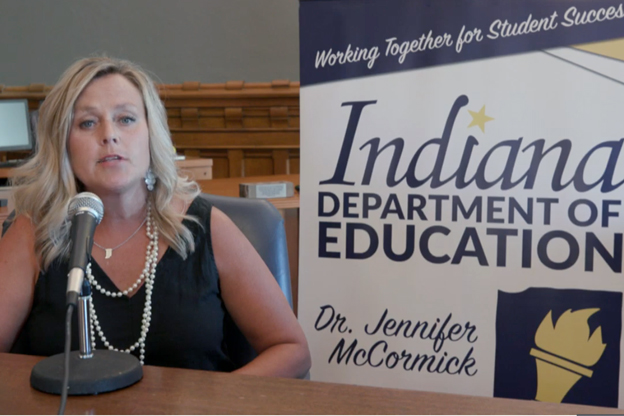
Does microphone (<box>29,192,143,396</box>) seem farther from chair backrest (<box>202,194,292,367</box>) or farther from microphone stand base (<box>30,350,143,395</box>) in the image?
chair backrest (<box>202,194,292,367</box>)

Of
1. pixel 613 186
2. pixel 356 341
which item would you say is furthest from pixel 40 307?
pixel 613 186

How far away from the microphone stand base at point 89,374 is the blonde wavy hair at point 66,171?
44 cm

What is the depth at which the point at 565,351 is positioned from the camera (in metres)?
1.66

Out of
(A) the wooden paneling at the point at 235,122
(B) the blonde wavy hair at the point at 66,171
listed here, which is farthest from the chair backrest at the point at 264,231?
(A) the wooden paneling at the point at 235,122

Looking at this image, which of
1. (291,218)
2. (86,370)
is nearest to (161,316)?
(86,370)

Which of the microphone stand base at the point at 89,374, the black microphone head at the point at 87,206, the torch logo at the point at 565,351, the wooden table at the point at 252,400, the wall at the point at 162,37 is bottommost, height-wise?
the torch logo at the point at 565,351

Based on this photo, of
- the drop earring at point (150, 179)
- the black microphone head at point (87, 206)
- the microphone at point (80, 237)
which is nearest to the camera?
the microphone at point (80, 237)

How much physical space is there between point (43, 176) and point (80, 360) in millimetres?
586

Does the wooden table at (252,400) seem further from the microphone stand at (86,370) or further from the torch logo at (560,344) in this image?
the torch logo at (560,344)

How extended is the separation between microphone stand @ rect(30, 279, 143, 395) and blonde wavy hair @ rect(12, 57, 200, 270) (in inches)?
17.4

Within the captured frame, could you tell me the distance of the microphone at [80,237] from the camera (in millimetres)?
843

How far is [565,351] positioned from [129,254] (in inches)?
39.2

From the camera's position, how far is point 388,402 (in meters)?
0.96

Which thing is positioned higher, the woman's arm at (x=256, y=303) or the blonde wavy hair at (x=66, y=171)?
the blonde wavy hair at (x=66, y=171)
